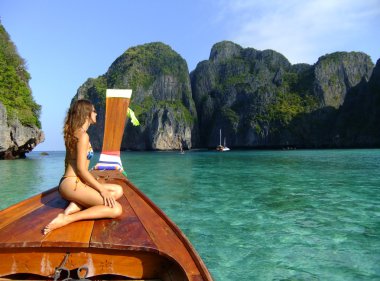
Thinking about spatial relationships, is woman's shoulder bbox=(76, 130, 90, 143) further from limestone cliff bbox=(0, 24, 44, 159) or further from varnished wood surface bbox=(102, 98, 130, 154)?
limestone cliff bbox=(0, 24, 44, 159)

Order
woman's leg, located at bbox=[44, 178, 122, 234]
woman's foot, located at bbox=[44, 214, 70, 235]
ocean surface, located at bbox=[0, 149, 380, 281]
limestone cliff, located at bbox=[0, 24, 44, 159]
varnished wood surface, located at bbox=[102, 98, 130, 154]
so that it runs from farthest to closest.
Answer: limestone cliff, located at bbox=[0, 24, 44, 159] < varnished wood surface, located at bbox=[102, 98, 130, 154] < ocean surface, located at bbox=[0, 149, 380, 281] < woman's leg, located at bbox=[44, 178, 122, 234] < woman's foot, located at bbox=[44, 214, 70, 235]

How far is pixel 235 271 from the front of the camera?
17.1 ft

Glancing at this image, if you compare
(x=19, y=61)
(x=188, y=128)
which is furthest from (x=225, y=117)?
(x=19, y=61)

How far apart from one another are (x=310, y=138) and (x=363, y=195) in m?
108

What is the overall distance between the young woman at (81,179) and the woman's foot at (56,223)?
114 mm

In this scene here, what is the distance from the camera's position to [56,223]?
314 cm

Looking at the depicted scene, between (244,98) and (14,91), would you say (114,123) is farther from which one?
(244,98)

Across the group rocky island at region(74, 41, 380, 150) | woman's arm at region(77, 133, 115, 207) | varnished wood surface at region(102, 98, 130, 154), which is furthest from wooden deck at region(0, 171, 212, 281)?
rocky island at region(74, 41, 380, 150)

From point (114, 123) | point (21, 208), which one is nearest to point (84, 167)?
point (21, 208)

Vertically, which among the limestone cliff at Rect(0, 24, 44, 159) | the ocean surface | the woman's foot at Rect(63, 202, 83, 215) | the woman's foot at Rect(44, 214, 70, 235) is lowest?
the ocean surface

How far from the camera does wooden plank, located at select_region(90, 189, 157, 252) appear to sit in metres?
2.89

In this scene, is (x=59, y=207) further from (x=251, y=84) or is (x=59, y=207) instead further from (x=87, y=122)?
(x=251, y=84)

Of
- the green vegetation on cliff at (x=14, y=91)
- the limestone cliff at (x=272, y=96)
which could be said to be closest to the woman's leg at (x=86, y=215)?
the green vegetation on cliff at (x=14, y=91)

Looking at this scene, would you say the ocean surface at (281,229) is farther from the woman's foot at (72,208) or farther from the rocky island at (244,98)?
the rocky island at (244,98)
